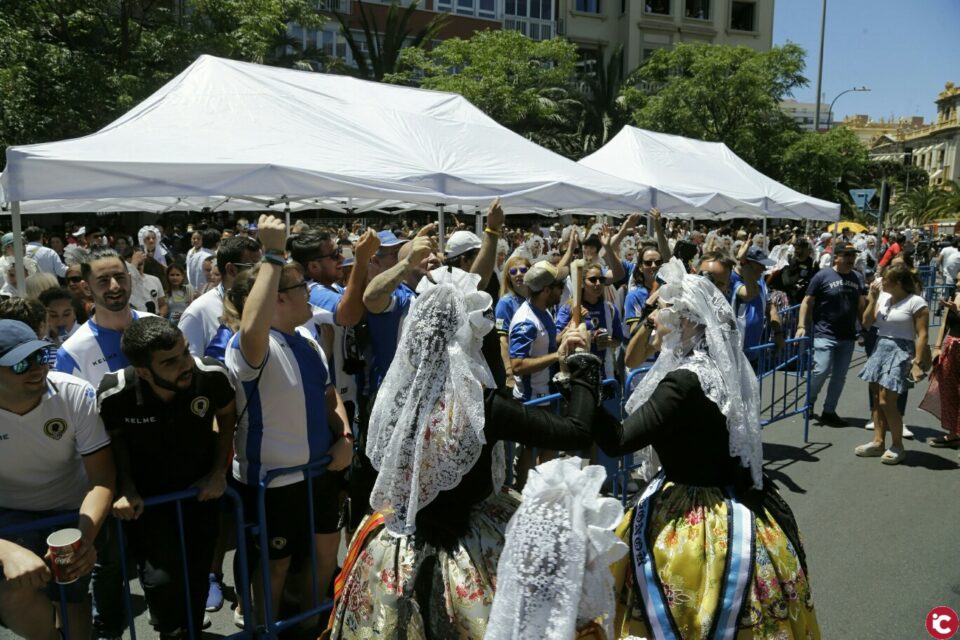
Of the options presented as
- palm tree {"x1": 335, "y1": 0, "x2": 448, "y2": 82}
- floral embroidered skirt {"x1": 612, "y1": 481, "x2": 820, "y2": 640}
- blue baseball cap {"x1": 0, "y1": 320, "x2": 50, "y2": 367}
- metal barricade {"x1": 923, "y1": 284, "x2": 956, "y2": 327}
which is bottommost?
metal barricade {"x1": 923, "y1": 284, "x2": 956, "y2": 327}

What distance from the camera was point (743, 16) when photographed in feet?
159

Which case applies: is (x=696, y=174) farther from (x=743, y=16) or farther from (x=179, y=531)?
(x=743, y=16)

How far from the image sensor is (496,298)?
19.9 ft

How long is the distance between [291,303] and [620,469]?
292 centimetres

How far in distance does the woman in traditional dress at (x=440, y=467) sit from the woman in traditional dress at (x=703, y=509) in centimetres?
43

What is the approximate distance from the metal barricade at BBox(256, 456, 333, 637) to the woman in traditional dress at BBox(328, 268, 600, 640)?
37.4 inches

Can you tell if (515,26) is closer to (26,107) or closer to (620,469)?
(26,107)

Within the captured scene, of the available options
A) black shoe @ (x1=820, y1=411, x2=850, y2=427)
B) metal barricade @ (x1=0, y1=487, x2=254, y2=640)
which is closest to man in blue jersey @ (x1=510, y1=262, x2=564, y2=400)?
metal barricade @ (x1=0, y1=487, x2=254, y2=640)

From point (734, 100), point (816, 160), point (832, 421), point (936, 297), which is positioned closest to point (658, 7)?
point (734, 100)

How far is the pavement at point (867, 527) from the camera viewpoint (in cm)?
411

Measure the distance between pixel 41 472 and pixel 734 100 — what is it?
28.6 meters

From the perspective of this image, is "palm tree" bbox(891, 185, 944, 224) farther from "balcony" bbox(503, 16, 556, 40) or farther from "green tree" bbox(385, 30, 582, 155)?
"green tree" bbox(385, 30, 582, 155)

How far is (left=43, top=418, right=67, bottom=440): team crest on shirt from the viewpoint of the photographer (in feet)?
9.33

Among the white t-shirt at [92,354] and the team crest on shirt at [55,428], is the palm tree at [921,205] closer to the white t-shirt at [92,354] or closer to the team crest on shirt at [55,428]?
the white t-shirt at [92,354]
